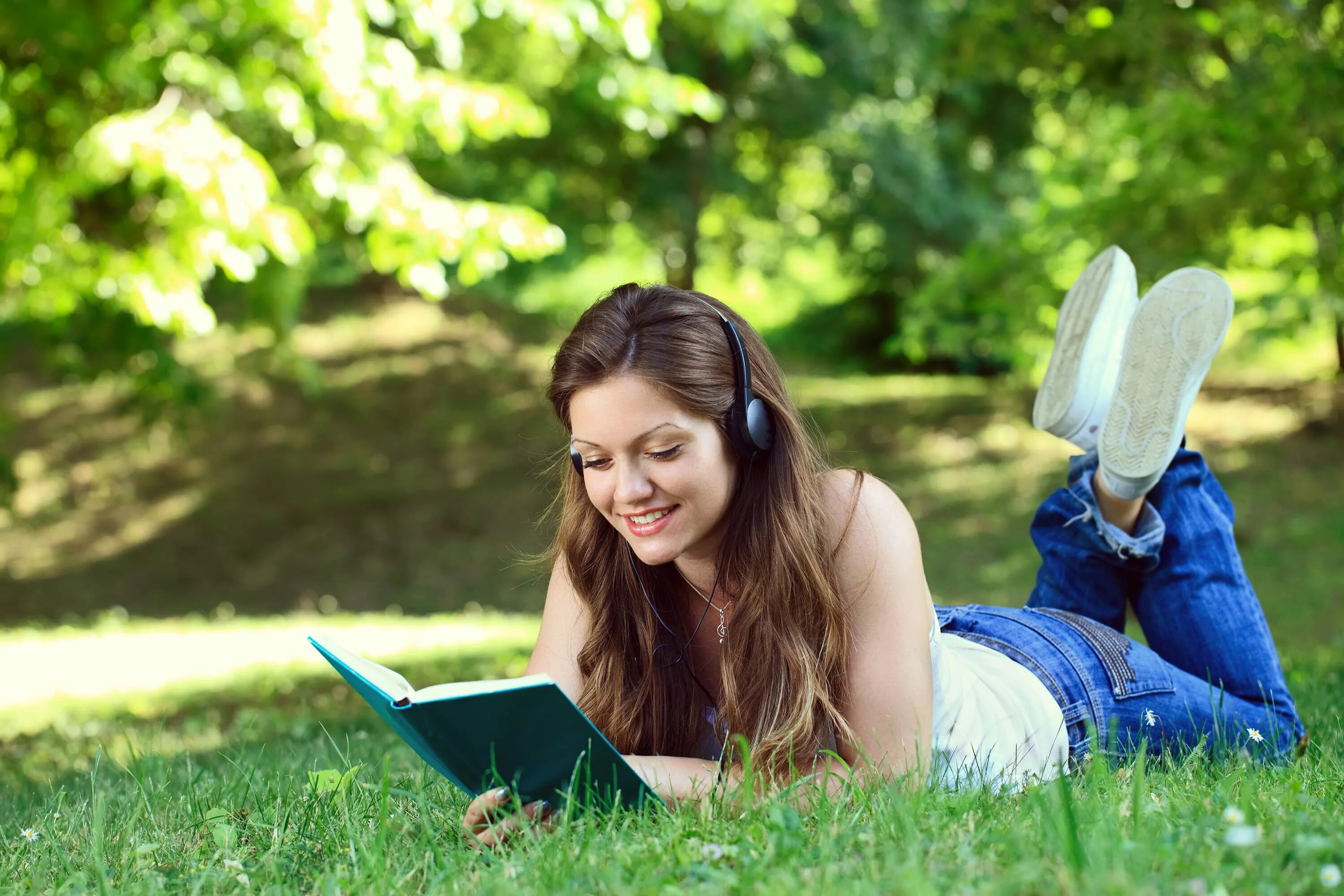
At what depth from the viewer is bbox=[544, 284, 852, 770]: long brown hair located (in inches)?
95.1

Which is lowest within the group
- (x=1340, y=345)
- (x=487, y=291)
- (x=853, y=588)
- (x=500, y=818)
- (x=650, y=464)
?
(x=500, y=818)

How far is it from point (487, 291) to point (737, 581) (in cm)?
1496

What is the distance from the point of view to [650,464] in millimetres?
2406

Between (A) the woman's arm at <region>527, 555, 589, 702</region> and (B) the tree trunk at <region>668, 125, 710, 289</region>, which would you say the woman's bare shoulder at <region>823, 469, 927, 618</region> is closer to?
(A) the woman's arm at <region>527, 555, 589, 702</region>

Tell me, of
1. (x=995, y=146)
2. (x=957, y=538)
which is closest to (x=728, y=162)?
(x=995, y=146)

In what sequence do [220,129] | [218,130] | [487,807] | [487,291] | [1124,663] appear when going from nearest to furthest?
[487,807] → [1124,663] → [218,130] → [220,129] → [487,291]

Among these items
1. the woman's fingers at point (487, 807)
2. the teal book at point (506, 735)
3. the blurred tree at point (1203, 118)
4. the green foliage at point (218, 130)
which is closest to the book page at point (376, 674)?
the teal book at point (506, 735)

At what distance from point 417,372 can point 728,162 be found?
6736mm

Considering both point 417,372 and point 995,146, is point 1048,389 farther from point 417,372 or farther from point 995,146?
point 417,372

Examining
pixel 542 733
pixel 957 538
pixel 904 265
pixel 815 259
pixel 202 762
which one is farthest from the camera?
pixel 815 259

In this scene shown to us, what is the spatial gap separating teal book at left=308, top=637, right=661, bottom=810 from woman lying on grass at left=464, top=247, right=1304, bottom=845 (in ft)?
0.23

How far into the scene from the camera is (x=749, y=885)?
5.34 ft

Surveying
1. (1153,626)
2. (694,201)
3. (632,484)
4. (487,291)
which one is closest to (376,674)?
(632,484)

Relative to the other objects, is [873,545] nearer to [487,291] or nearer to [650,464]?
[650,464]
